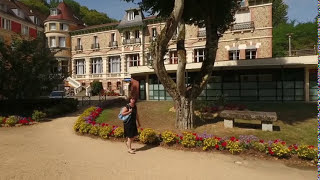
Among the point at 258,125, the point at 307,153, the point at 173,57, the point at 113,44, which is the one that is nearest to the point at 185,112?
the point at 258,125

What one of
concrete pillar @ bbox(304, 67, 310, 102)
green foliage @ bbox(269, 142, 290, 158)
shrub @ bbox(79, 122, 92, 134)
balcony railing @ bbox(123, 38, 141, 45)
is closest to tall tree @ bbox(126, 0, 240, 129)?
green foliage @ bbox(269, 142, 290, 158)

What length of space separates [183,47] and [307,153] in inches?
234

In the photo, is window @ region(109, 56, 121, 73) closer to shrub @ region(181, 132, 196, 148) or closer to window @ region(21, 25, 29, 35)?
window @ region(21, 25, 29, 35)

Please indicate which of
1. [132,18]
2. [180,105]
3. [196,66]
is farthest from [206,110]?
[132,18]

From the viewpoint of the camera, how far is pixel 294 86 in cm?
1702

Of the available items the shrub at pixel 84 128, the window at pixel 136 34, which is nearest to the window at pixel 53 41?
the window at pixel 136 34

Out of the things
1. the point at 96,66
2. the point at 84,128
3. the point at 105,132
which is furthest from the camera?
the point at 96,66

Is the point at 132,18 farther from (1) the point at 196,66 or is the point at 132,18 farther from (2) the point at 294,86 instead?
(2) the point at 294,86

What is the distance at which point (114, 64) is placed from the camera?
1281 inches

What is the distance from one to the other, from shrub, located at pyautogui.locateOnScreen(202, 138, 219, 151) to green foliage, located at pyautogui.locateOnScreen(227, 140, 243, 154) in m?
0.41

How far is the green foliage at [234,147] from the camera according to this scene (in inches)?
266

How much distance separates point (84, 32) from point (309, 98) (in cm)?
3190

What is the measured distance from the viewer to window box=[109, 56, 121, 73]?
32.1m

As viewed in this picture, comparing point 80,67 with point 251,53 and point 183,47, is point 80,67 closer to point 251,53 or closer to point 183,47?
point 251,53
